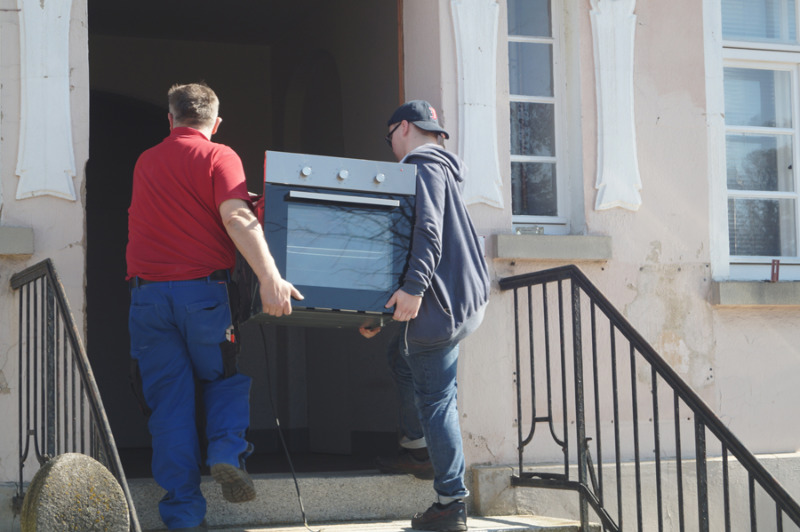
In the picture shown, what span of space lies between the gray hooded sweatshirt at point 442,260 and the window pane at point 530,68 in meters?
1.61

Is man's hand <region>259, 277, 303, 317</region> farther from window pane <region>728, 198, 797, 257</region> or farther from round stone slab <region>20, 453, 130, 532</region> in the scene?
window pane <region>728, 198, 797, 257</region>

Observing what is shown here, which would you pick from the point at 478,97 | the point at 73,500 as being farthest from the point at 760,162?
the point at 73,500

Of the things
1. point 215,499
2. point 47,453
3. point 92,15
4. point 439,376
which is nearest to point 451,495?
point 439,376

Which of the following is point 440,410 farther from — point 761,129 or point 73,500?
point 761,129

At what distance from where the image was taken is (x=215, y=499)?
Answer: 480 centimetres

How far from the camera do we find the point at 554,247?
5703mm

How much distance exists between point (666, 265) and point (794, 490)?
4.57 ft

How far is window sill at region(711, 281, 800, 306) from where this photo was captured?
19.7 ft

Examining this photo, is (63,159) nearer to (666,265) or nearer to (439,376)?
(439,376)

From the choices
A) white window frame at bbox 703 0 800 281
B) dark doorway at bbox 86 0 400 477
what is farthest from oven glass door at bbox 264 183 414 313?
dark doorway at bbox 86 0 400 477

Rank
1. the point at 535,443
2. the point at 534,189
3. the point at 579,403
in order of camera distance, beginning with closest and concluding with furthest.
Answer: the point at 579,403 → the point at 535,443 → the point at 534,189

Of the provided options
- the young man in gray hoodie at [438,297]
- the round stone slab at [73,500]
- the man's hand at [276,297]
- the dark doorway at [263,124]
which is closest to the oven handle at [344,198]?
the young man in gray hoodie at [438,297]

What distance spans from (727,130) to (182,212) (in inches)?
139

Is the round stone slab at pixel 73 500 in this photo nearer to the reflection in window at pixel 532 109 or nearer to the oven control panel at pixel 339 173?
the oven control panel at pixel 339 173
